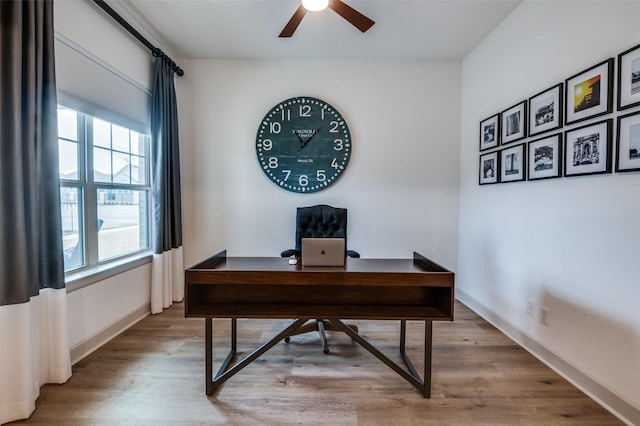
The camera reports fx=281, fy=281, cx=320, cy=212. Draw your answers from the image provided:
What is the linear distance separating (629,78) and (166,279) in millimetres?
3756

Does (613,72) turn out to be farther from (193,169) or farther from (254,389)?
(193,169)

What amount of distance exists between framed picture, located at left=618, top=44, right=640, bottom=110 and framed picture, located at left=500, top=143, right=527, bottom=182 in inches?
29.1

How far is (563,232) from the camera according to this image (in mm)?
1882

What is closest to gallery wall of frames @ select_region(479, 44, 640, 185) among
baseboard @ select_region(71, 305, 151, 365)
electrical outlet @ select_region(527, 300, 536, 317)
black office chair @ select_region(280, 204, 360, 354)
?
electrical outlet @ select_region(527, 300, 536, 317)

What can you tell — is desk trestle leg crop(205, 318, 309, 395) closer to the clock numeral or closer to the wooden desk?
the wooden desk

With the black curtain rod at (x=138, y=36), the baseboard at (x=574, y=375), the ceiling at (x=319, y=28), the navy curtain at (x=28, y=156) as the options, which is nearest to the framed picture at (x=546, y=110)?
the ceiling at (x=319, y=28)

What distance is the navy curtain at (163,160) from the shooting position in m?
2.72

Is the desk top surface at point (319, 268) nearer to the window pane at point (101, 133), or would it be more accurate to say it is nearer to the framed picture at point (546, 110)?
the framed picture at point (546, 110)

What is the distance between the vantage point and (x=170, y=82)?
294 cm

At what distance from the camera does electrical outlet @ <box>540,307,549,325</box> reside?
6.60ft

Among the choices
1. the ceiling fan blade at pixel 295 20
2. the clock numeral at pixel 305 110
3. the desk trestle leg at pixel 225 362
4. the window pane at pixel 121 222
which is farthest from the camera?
the clock numeral at pixel 305 110

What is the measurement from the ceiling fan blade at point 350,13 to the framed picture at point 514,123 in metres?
1.41

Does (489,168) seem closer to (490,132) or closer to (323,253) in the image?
(490,132)

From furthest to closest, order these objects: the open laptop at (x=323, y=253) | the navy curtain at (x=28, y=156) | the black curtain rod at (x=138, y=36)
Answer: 1. the black curtain rod at (x=138, y=36)
2. the open laptop at (x=323, y=253)
3. the navy curtain at (x=28, y=156)
